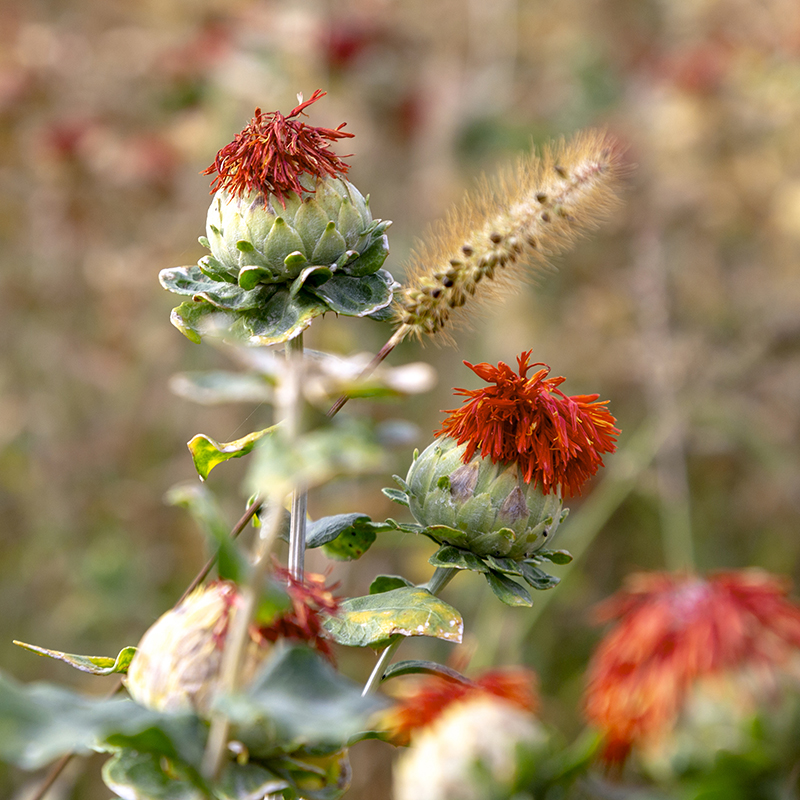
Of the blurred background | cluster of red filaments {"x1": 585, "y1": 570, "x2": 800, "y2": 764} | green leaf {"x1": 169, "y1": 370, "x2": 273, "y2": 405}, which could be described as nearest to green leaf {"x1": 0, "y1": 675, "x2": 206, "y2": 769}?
green leaf {"x1": 169, "y1": 370, "x2": 273, "y2": 405}

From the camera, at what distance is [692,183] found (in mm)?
3836

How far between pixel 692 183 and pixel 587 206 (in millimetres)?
2987

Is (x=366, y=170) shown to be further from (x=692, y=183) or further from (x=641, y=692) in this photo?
(x=641, y=692)

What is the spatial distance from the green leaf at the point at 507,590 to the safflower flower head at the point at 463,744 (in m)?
0.11

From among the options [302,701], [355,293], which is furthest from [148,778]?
[355,293]

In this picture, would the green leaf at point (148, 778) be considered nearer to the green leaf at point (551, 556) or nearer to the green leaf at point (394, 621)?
the green leaf at point (394, 621)

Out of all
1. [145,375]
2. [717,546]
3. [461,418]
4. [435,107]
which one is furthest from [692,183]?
[461,418]

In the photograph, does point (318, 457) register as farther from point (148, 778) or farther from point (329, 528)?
point (329, 528)

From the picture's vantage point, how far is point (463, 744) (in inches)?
43.4

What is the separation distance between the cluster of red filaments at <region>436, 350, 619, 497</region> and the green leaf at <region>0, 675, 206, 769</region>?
481mm

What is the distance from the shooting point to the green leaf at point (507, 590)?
3.21 feet

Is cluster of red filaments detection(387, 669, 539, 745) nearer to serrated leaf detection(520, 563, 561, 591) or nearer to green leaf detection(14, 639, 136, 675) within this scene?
serrated leaf detection(520, 563, 561, 591)

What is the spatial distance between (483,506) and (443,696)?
43 cm

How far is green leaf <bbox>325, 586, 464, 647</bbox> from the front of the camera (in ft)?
2.92
